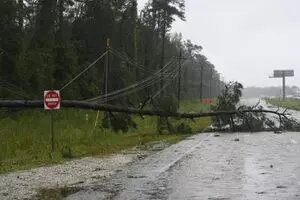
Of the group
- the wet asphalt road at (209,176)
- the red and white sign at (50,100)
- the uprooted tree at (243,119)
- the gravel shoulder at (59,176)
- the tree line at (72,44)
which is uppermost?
the tree line at (72,44)

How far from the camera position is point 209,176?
12.8 metres

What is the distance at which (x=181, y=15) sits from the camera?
82062 millimetres

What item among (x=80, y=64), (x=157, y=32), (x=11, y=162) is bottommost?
(x=11, y=162)

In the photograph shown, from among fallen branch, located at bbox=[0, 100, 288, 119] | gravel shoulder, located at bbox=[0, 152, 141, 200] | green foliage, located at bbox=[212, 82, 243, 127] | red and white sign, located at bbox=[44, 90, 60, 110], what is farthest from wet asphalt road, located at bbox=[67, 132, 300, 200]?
green foliage, located at bbox=[212, 82, 243, 127]

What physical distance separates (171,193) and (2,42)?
29798mm

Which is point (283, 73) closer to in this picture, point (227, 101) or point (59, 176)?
point (227, 101)

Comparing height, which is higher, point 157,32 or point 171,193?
point 157,32

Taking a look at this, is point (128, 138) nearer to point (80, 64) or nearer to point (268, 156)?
point (268, 156)

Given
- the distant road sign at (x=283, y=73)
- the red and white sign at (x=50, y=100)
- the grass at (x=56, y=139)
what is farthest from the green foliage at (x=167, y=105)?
the distant road sign at (x=283, y=73)

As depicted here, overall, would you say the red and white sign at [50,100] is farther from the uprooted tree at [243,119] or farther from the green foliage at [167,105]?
the uprooted tree at [243,119]

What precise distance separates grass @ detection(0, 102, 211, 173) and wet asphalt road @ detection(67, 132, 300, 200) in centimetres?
315

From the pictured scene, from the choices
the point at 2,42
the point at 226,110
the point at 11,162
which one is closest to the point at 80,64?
the point at 2,42

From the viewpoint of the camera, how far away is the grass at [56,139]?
17.6m

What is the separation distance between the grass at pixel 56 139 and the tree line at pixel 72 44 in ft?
8.03
